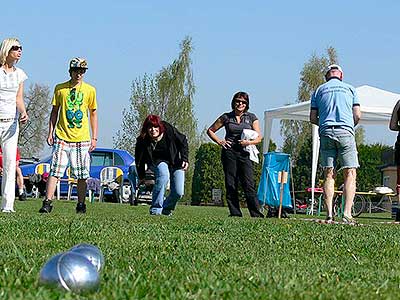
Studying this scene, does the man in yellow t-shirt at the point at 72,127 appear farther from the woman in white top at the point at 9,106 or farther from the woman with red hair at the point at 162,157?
the woman with red hair at the point at 162,157

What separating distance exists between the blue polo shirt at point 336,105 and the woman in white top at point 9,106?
3.59 m

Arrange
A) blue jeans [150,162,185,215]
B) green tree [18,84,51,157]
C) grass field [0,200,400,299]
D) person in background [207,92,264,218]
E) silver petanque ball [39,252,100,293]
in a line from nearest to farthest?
silver petanque ball [39,252,100,293] < grass field [0,200,400,299] < blue jeans [150,162,185,215] < person in background [207,92,264,218] < green tree [18,84,51,157]

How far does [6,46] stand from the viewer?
10102mm

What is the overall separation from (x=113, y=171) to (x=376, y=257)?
21.7 metres

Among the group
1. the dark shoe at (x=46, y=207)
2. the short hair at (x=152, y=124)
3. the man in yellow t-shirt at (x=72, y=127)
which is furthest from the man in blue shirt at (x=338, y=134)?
the dark shoe at (x=46, y=207)

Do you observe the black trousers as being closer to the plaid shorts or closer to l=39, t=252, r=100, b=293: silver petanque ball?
the plaid shorts

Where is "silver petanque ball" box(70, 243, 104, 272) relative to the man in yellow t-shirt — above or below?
below

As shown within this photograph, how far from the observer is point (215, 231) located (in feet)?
24.7

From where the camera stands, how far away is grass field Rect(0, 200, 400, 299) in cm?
Result: 355

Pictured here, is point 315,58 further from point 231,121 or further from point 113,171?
point 231,121

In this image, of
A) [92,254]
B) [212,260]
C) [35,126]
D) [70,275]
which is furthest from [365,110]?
[35,126]

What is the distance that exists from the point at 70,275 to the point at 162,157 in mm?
8734

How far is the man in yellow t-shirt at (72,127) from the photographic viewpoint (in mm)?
10750

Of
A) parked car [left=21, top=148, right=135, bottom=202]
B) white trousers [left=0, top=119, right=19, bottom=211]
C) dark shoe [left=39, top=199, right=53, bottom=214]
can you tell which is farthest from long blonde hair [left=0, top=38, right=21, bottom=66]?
parked car [left=21, top=148, right=135, bottom=202]
